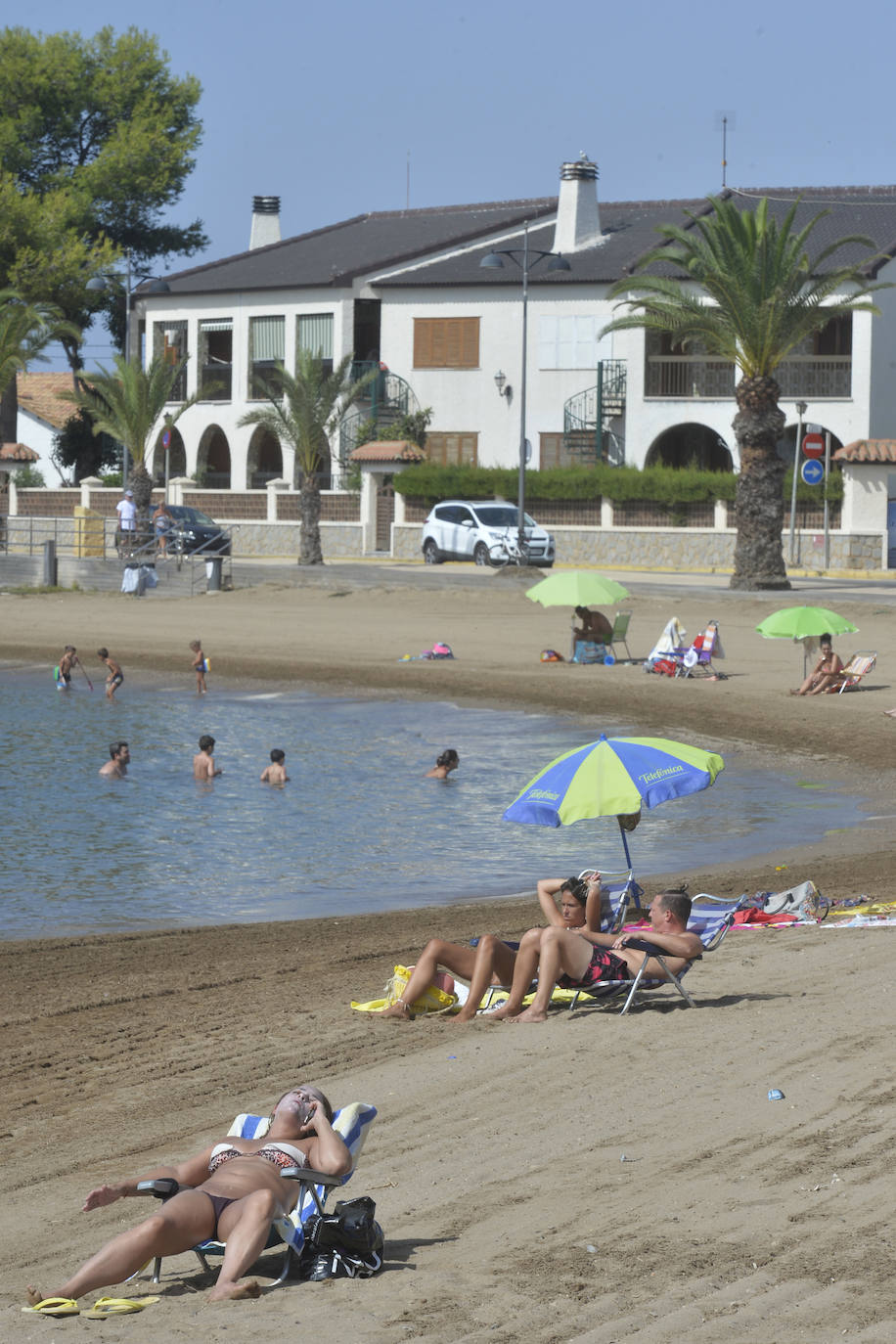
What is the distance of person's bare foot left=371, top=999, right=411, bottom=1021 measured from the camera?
30.1 feet

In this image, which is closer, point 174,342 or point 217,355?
point 174,342

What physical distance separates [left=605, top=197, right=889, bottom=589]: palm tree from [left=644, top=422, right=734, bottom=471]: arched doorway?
12.4m

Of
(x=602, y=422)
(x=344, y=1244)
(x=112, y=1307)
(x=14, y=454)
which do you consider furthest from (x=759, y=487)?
(x=112, y=1307)

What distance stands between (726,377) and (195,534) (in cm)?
1474

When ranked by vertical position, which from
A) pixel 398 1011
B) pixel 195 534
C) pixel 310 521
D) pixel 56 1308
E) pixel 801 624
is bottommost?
pixel 398 1011

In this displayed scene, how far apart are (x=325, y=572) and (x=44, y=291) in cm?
2297

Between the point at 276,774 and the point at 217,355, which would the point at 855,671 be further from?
the point at 217,355

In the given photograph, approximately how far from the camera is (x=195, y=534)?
1658 inches

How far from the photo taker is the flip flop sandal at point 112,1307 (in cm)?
536

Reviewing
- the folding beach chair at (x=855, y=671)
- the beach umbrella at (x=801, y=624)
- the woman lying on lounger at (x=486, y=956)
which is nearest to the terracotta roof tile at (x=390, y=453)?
the folding beach chair at (x=855, y=671)

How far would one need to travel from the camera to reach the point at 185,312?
177ft

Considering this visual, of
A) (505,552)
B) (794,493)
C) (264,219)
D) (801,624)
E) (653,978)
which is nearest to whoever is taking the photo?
(653,978)

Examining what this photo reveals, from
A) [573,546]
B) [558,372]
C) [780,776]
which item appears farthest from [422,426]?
[780,776]

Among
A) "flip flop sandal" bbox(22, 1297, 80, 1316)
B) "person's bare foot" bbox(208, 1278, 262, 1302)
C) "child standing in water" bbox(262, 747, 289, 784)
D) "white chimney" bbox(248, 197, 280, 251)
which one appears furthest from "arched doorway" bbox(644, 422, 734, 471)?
"flip flop sandal" bbox(22, 1297, 80, 1316)
